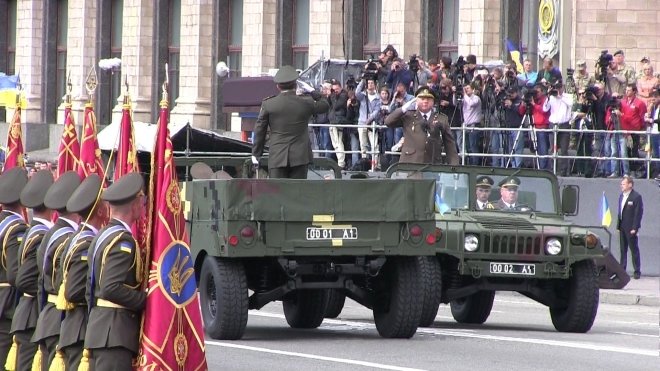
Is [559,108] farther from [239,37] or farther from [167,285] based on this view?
[239,37]

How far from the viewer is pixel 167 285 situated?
10.1 m

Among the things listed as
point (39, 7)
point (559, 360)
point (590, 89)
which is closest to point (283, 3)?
point (39, 7)

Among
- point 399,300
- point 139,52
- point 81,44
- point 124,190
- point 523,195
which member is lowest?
point 399,300

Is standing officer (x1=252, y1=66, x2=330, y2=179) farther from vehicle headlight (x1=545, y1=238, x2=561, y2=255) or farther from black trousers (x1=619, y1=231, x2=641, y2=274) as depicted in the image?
black trousers (x1=619, y1=231, x2=641, y2=274)

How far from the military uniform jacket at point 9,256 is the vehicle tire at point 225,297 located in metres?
4.00

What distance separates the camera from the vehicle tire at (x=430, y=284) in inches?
672

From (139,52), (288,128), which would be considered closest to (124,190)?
(288,128)

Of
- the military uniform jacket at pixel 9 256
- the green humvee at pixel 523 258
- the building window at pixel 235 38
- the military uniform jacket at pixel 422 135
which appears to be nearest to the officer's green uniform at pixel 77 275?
the military uniform jacket at pixel 9 256

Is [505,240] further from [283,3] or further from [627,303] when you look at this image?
[283,3]

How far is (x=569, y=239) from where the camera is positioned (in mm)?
18328

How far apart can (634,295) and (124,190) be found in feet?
54.5

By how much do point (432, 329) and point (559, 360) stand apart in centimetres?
307

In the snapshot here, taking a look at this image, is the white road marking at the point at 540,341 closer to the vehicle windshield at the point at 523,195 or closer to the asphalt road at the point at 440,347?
the asphalt road at the point at 440,347

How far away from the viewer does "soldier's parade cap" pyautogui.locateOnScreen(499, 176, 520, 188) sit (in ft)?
63.4
